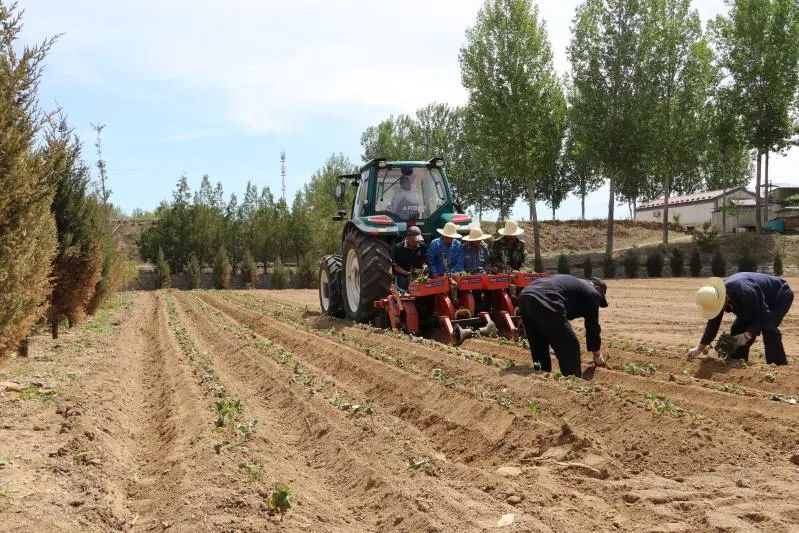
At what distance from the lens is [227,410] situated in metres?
6.00

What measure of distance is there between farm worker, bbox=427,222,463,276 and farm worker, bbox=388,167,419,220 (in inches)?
58.7

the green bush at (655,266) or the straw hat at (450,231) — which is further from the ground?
the straw hat at (450,231)

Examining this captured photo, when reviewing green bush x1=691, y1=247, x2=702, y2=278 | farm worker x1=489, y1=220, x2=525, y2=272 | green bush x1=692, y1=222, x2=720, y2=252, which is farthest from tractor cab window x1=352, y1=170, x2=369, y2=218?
green bush x1=692, y1=222, x2=720, y2=252

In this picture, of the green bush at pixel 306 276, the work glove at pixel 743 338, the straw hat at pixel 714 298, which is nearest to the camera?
the work glove at pixel 743 338

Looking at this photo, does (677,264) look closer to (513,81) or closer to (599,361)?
(513,81)

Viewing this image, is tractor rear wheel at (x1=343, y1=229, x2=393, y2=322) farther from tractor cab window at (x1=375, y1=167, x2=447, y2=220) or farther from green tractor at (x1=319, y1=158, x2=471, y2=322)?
tractor cab window at (x1=375, y1=167, x2=447, y2=220)

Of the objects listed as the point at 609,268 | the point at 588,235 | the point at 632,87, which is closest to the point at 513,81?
the point at 632,87

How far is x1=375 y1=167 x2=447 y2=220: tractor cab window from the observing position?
11531 millimetres

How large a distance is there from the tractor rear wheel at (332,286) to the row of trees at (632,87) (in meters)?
18.9

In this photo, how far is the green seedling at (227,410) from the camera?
5.76 meters

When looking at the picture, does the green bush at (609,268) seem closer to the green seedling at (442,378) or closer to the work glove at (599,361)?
the work glove at (599,361)

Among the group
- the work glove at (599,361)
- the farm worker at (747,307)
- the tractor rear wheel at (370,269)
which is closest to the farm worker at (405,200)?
the tractor rear wheel at (370,269)

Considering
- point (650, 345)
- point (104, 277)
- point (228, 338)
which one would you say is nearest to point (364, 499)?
point (650, 345)

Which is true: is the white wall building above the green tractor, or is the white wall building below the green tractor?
above
